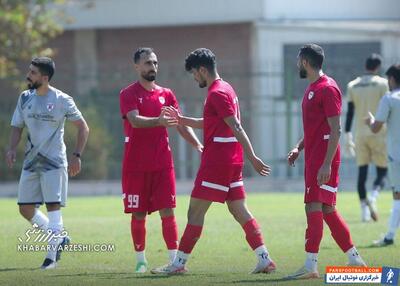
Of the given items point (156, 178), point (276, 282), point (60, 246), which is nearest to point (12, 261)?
point (60, 246)

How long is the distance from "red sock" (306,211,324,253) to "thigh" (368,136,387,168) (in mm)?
6919

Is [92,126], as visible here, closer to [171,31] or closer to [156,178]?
[171,31]

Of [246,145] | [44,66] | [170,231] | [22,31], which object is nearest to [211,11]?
[22,31]

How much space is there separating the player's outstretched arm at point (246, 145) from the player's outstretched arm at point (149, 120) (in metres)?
0.60

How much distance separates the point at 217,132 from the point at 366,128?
23.0 feet

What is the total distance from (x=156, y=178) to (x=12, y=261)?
2.08 meters

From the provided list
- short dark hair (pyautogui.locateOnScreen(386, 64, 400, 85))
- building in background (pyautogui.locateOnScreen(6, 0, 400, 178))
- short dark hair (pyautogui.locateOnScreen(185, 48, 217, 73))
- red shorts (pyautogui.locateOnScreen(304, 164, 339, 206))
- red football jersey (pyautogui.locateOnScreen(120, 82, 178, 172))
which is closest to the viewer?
red shorts (pyautogui.locateOnScreen(304, 164, 339, 206))

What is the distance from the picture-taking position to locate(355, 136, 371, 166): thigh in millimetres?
18391

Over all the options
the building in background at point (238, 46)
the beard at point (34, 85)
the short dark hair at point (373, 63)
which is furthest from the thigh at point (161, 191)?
the building in background at point (238, 46)

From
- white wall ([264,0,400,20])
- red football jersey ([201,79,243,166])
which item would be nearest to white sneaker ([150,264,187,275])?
red football jersey ([201,79,243,166])

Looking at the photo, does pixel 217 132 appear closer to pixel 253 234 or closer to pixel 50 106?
pixel 253 234

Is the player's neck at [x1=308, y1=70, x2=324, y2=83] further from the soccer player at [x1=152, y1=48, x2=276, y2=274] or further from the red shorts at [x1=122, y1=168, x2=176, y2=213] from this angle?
the red shorts at [x1=122, y1=168, x2=176, y2=213]

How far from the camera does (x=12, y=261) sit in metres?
13.5

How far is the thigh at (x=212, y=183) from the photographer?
38.6 ft
